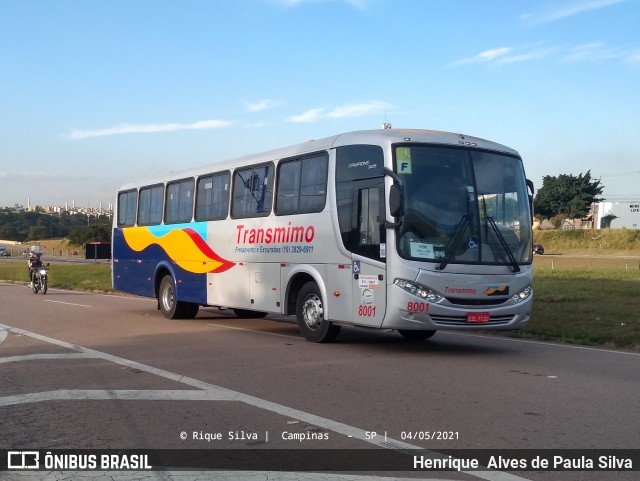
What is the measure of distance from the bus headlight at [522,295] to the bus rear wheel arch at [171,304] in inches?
356

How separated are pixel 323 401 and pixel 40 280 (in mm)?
23638

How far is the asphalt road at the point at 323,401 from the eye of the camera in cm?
632

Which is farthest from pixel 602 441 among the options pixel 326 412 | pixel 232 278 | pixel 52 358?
pixel 232 278

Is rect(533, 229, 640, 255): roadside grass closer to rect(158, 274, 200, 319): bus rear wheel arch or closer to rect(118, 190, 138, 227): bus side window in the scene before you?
rect(118, 190, 138, 227): bus side window

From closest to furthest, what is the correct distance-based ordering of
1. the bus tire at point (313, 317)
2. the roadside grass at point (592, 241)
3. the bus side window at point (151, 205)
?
the bus tire at point (313, 317)
the bus side window at point (151, 205)
the roadside grass at point (592, 241)

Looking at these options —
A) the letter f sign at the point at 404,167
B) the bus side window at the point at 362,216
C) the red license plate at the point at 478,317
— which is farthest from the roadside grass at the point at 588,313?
the letter f sign at the point at 404,167

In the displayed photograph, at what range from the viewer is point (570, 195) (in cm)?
9762

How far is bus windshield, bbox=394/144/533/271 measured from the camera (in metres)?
11.4

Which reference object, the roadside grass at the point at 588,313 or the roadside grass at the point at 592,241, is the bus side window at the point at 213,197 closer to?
the roadside grass at the point at 588,313

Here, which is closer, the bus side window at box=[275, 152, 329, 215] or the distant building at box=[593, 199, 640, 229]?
the bus side window at box=[275, 152, 329, 215]

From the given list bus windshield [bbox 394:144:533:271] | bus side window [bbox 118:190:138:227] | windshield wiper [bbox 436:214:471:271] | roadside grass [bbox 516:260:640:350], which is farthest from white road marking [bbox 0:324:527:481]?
bus side window [bbox 118:190:138:227]

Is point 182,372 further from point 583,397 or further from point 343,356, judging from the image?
point 583,397

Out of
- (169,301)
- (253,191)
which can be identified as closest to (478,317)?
(253,191)

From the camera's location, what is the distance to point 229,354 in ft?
39.3
